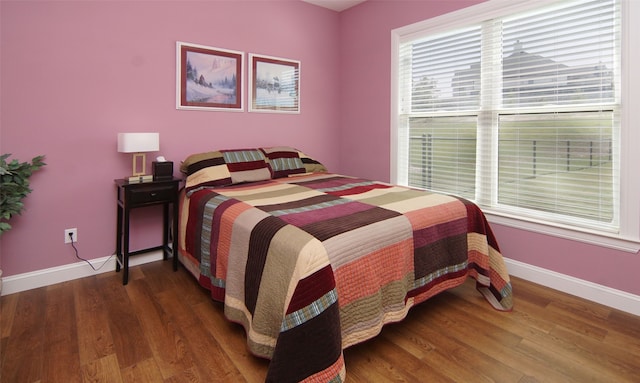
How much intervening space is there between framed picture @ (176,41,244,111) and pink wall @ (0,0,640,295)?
7 centimetres

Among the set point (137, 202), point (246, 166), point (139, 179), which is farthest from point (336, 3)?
point (137, 202)

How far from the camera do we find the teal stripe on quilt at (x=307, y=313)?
4.67 ft

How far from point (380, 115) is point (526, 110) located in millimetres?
1507

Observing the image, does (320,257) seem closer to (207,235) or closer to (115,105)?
(207,235)

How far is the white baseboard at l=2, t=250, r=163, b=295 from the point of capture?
8.33 ft

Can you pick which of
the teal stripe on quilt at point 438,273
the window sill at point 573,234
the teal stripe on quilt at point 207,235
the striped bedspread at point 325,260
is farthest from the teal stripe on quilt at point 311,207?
the window sill at point 573,234

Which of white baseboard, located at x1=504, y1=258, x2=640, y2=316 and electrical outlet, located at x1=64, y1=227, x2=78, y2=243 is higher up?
electrical outlet, located at x1=64, y1=227, x2=78, y2=243

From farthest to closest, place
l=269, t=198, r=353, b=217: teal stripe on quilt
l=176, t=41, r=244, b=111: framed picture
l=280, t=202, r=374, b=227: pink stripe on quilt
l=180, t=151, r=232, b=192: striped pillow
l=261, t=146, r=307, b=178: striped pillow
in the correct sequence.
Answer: l=261, t=146, r=307, b=178: striped pillow < l=176, t=41, r=244, b=111: framed picture < l=180, t=151, r=232, b=192: striped pillow < l=269, t=198, r=353, b=217: teal stripe on quilt < l=280, t=202, r=374, b=227: pink stripe on quilt

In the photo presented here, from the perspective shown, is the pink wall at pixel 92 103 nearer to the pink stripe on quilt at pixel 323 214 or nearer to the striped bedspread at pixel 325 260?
the striped bedspread at pixel 325 260

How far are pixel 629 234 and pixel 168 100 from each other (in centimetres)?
362

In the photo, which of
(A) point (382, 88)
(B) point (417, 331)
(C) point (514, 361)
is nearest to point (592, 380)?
(C) point (514, 361)

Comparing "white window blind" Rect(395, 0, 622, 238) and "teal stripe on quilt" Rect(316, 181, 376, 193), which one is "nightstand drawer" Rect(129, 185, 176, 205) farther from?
"white window blind" Rect(395, 0, 622, 238)

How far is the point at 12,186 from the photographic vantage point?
90.0 inches

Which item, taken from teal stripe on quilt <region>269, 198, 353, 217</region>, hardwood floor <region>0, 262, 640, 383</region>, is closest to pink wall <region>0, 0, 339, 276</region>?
hardwood floor <region>0, 262, 640, 383</region>
